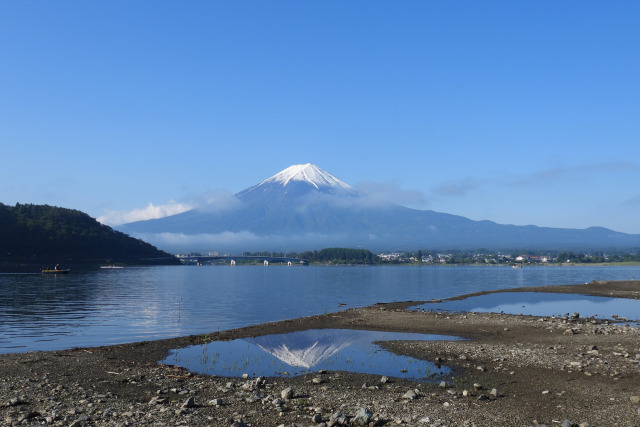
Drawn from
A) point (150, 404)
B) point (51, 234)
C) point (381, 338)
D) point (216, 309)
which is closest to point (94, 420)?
point (150, 404)

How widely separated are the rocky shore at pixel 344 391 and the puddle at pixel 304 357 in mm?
1000

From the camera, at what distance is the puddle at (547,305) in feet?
136

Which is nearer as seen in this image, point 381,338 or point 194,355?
point 194,355

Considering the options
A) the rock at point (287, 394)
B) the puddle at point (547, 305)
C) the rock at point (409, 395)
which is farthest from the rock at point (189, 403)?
the puddle at point (547, 305)

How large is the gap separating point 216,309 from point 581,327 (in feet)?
92.4

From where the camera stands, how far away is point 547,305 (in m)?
48.8

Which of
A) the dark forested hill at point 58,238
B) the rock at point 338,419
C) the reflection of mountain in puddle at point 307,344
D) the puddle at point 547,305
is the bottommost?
the puddle at point 547,305

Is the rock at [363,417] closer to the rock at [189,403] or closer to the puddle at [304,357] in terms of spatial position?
the rock at [189,403]

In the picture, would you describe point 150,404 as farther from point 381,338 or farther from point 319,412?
point 381,338

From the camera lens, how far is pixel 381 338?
Answer: 27.1 metres

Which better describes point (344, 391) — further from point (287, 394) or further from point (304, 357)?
point (304, 357)

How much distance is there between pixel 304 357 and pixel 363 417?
1034 cm

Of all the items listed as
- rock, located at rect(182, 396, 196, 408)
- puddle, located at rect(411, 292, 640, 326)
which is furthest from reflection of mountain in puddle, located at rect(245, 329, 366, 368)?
puddle, located at rect(411, 292, 640, 326)

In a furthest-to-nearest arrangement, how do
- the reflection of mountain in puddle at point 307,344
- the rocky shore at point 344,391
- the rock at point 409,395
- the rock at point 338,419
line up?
the reflection of mountain in puddle at point 307,344
the rock at point 409,395
the rocky shore at point 344,391
the rock at point 338,419
